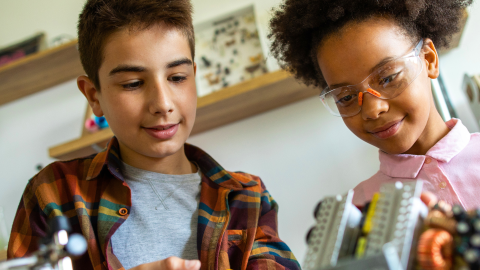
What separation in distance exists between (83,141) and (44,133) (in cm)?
51

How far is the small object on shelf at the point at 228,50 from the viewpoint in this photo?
1569 millimetres

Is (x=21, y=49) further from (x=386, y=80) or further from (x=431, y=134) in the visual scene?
(x=431, y=134)

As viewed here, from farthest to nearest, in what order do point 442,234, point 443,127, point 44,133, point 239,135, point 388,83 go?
point 44,133, point 239,135, point 443,127, point 388,83, point 442,234

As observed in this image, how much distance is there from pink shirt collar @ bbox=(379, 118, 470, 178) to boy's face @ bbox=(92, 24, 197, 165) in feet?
1.84

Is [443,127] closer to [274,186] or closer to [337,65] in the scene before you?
[337,65]

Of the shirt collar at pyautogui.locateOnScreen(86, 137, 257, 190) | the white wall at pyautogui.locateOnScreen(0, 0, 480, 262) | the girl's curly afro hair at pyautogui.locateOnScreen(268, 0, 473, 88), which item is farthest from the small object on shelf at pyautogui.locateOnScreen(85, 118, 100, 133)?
the girl's curly afro hair at pyautogui.locateOnScreen(268, 0, 473, 88)

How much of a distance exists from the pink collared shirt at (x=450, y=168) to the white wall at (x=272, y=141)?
41cm

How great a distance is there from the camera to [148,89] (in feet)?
3.31

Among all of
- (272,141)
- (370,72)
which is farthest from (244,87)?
(370,72)

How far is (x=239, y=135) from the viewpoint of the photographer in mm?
1625

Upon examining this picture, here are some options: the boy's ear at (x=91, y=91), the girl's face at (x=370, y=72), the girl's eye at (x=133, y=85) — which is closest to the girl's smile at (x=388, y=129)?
the girl's face at (x=370, y=72)

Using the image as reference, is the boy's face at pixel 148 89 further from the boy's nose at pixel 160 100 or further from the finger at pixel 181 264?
the finger at pixel 181 264

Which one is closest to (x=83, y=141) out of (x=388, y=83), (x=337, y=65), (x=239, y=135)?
(x=239, y=135)

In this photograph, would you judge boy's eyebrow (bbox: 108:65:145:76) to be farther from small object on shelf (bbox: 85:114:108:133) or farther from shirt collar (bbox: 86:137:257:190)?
small object on shelf (bbox: 85:114:108:133)
